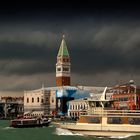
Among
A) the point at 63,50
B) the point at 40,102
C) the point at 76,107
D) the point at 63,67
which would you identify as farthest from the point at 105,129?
the point at 63,50

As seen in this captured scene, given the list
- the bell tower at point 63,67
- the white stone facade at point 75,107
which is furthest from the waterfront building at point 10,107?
the white stone facade at point 75,107

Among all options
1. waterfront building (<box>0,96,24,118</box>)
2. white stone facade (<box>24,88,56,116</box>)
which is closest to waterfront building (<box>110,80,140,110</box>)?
white stone facade (<box>24,88,56,116</box>)

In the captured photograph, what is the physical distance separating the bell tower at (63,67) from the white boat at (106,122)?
71.9 metres

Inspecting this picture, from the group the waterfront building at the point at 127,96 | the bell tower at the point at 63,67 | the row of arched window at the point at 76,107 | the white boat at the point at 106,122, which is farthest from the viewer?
the bell tower at the point at 63,67

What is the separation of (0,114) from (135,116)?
313 ft

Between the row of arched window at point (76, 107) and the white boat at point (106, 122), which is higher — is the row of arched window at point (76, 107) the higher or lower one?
the higher one

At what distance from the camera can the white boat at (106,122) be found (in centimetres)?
3344

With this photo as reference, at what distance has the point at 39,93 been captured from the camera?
107 metres

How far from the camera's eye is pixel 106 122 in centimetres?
3428

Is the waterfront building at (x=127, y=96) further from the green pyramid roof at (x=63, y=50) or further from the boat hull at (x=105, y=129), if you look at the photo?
the boat hull at (x=105, y=129)

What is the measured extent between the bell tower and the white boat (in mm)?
71936

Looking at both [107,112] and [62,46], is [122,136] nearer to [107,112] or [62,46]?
[107,112]

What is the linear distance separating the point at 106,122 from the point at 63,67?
2988 inches

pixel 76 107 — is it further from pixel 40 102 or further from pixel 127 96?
pixel 127 96
